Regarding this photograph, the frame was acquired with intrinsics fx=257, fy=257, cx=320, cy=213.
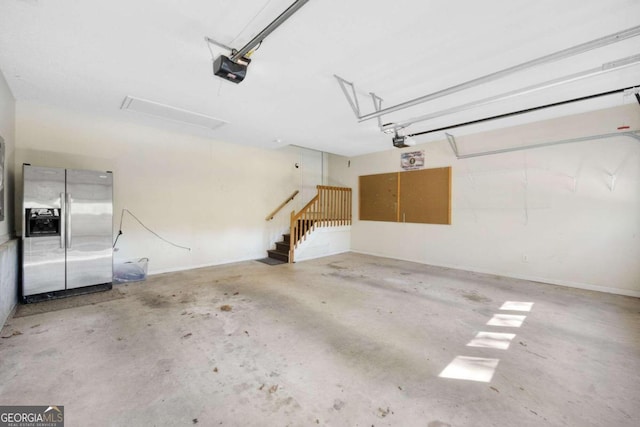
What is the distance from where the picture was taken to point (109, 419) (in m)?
1.64

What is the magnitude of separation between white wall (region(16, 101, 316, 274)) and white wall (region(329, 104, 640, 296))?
4269mm

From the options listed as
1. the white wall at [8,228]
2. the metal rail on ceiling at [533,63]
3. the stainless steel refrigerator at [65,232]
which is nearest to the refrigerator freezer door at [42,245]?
the stainless steel refrigerator at [65,232]

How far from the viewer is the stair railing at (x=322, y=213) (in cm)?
671

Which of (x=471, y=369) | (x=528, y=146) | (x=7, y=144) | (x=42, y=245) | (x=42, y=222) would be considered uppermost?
(x=528, y=146)

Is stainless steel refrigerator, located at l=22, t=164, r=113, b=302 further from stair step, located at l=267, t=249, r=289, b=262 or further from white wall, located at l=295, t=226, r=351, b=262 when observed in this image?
white wall, located at l=295, t=226, r=351, b=262

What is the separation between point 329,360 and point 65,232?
4253 mm

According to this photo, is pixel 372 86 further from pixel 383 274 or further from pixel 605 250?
pixel 605 250

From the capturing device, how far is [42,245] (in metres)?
3.62

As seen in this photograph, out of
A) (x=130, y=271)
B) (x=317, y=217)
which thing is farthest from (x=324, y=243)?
(x=130, y=271)

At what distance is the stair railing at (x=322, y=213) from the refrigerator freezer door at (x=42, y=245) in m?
4.11

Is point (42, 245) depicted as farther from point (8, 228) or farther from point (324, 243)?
point (324, 243)

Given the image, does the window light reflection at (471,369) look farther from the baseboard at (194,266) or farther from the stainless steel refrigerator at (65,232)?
the baseboard at (194,266)

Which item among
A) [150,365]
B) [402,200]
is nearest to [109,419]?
[150,365]

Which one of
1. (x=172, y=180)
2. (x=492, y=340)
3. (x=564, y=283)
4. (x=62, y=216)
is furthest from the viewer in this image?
(x=172, y=180)
